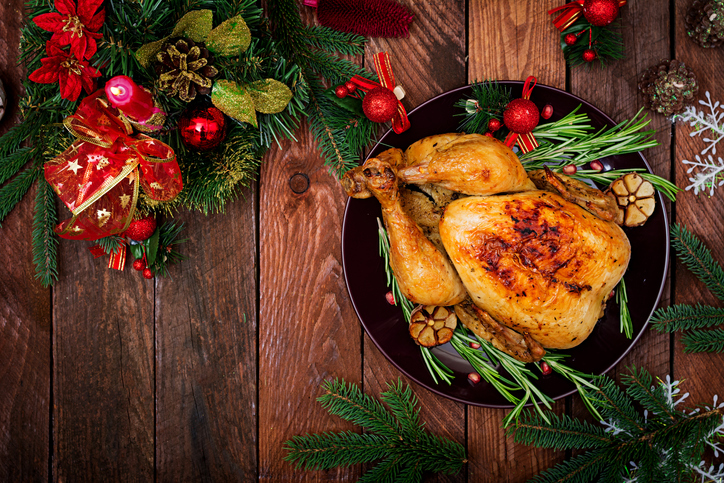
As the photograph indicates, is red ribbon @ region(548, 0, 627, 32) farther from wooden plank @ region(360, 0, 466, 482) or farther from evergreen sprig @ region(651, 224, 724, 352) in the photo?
evergreen sprig @ region(651, 224, 724, 352)

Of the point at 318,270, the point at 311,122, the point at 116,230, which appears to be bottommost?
the point at 318,270

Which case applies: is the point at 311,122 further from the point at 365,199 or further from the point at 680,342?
the point at 680,342

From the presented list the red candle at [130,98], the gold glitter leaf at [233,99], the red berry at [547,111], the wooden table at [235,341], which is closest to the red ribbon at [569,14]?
the wooden table at [235,341]

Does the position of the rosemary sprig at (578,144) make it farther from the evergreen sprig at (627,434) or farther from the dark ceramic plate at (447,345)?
the evergreen sprig at (627,434)

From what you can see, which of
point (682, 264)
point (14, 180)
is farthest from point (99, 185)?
point (682, 264)

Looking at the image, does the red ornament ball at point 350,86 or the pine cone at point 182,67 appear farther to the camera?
the red ornament ball at point 350,86

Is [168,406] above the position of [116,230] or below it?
below

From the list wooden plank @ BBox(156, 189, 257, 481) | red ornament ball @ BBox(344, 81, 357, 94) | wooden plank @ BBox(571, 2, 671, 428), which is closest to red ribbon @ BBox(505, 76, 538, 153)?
wooden plank @ BBox(571, 2, 671, 428)

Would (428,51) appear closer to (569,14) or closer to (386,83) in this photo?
(386,83)
